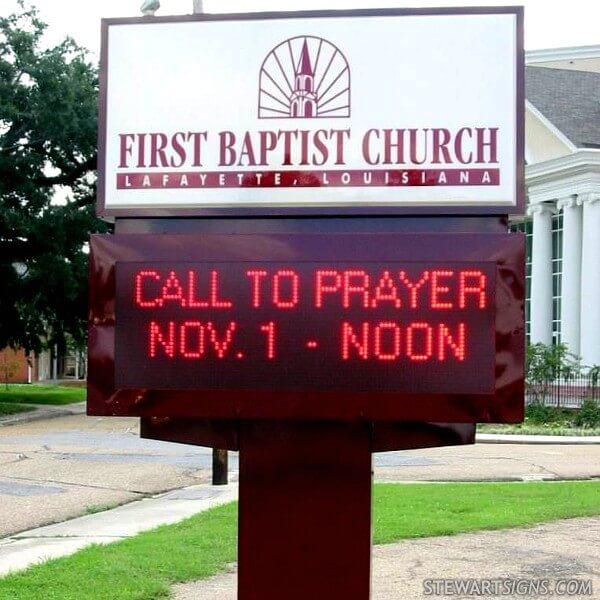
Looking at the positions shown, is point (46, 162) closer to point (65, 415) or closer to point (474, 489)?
point (65, 415)

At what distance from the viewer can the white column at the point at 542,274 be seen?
109 ft

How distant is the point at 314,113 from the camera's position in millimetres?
5012

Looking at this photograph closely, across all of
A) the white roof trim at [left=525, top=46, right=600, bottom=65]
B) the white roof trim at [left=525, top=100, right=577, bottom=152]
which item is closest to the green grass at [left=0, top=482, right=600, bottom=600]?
the white roof trim at [left=525, top=100, right=577, bottom=152]

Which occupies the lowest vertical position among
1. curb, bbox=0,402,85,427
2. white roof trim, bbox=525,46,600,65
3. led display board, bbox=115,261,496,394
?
curb, bbox=0,402,85,427

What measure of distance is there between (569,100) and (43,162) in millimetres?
16757

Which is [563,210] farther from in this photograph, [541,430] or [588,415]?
[541,430]

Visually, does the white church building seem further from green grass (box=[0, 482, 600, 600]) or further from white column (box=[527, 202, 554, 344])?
green grass (box=[0, 482, 600, 600])

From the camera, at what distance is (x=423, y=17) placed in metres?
5.06

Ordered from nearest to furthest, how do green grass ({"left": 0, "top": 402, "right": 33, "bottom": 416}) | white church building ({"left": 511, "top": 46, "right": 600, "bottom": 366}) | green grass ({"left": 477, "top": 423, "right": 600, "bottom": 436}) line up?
1. green grass ({"left": 477, "top": 423, "right": 600, "bottom": 436})
2. white church building ({"left": 511, "top": 46, "right": 600, "bottom": 366})
3. green grass ({"left": 0, "top": 402, "right": 33, "bottom": 416})

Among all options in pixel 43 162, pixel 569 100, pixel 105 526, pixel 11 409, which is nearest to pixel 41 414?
pixel 11 409

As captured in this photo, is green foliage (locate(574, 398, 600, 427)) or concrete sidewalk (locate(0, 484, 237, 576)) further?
green foliage (locate(574, 398, 600, 427))

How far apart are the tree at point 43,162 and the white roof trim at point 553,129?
521 inches

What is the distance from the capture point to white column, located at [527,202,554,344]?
33156mm

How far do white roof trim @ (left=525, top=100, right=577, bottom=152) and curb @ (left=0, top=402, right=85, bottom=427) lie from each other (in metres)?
16.6
